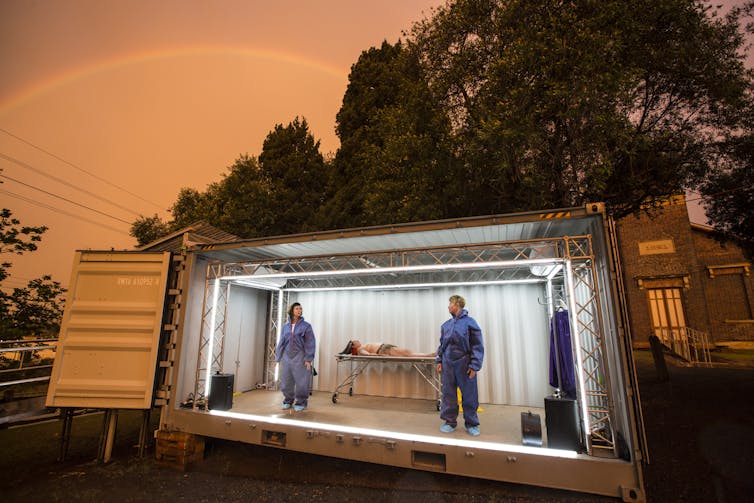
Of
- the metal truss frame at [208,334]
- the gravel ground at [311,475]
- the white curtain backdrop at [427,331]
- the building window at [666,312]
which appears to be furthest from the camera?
the building window at [666,312]

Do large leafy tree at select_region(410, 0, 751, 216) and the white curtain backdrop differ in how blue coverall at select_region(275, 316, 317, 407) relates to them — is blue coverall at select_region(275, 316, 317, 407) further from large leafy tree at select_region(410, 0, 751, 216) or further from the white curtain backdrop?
large leafy tree at select_region(410, 0, 751, 216)

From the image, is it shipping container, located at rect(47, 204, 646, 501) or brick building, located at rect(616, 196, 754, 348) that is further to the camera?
brick building, located at rect(616, 196, 754, 348)

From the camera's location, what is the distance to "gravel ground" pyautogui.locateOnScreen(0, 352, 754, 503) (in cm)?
406

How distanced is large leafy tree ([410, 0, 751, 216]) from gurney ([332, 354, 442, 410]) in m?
4.28

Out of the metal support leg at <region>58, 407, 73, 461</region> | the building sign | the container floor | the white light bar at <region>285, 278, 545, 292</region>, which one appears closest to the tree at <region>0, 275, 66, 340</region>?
the metal support leg at <region>58, 407, 73, 461</region>

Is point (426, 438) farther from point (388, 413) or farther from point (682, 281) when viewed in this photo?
point (682, 281)

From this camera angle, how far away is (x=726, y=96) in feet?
25.4

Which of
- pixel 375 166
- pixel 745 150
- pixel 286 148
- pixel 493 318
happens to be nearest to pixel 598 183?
pixel 493 318

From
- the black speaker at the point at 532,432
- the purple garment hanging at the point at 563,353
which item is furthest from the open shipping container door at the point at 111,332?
the purple garment hanging at the point at 563,353

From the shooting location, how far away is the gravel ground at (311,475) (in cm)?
406

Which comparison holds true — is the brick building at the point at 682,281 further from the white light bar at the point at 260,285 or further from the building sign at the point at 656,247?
the white light bar at the point at 260,285

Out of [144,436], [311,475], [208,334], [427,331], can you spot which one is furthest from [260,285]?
[311,475]

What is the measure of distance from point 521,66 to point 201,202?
70.4 feet

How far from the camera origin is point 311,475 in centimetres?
473
